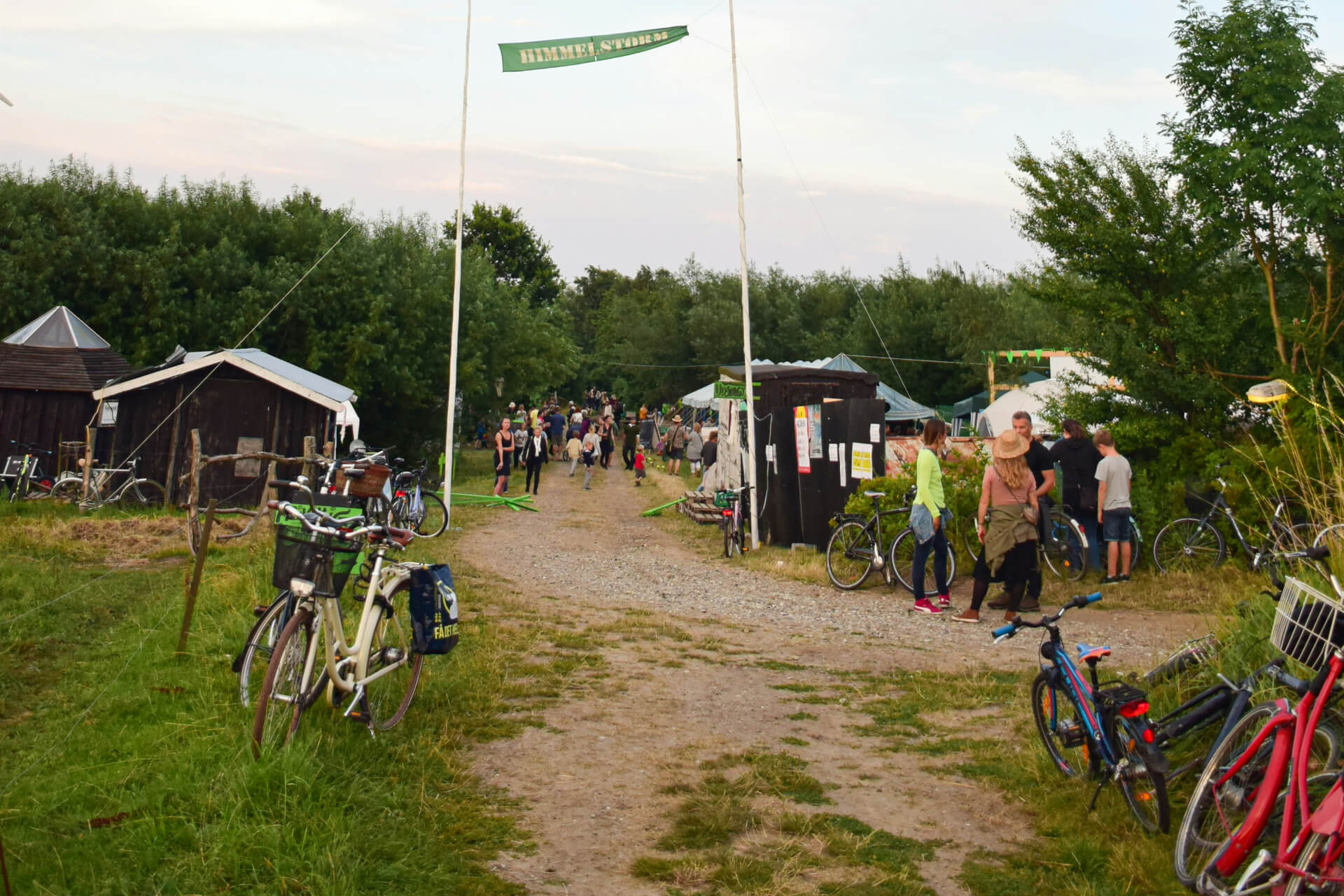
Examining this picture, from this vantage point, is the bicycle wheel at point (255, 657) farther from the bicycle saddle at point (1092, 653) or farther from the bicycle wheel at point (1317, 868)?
the bicycle wheel at point (1317, 868)

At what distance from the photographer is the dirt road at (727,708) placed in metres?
4.79

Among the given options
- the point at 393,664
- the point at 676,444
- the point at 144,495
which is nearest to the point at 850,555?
the point at 393,664

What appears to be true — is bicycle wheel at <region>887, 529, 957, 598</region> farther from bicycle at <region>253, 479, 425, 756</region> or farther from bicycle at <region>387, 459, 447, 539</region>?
bicycle at <region>387, 459, 447, 539</region>

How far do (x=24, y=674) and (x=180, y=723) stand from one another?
244 cm

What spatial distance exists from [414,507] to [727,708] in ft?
34.1

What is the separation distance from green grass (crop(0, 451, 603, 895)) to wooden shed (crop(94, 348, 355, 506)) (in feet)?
35.5

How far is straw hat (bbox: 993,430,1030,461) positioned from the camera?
9.28 m

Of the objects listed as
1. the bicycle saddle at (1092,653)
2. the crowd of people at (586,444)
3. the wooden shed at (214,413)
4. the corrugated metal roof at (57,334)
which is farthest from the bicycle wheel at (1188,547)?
the corrugated metal roof at (57,334)

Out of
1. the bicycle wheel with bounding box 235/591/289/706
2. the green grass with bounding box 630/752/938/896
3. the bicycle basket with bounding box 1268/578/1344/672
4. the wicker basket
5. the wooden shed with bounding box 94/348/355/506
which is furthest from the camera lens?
the wooden shed with bounding box 94/348/355/506

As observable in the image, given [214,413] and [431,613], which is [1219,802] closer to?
[431,613]

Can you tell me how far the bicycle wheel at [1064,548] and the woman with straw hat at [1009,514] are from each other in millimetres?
2103

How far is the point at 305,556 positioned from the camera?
5129mm

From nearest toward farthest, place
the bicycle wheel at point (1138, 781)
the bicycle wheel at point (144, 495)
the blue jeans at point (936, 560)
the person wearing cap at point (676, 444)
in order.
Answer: the bicycle wheel at point (1138, 781), the blue jeans at point (936, 560), the bicycle wheel at point (144, 495), the person wearing cap at point (676, 444)

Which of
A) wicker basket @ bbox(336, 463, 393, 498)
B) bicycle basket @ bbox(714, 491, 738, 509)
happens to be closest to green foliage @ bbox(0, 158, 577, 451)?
bicycle basket @ bbox(714, 491, 738, 509)
